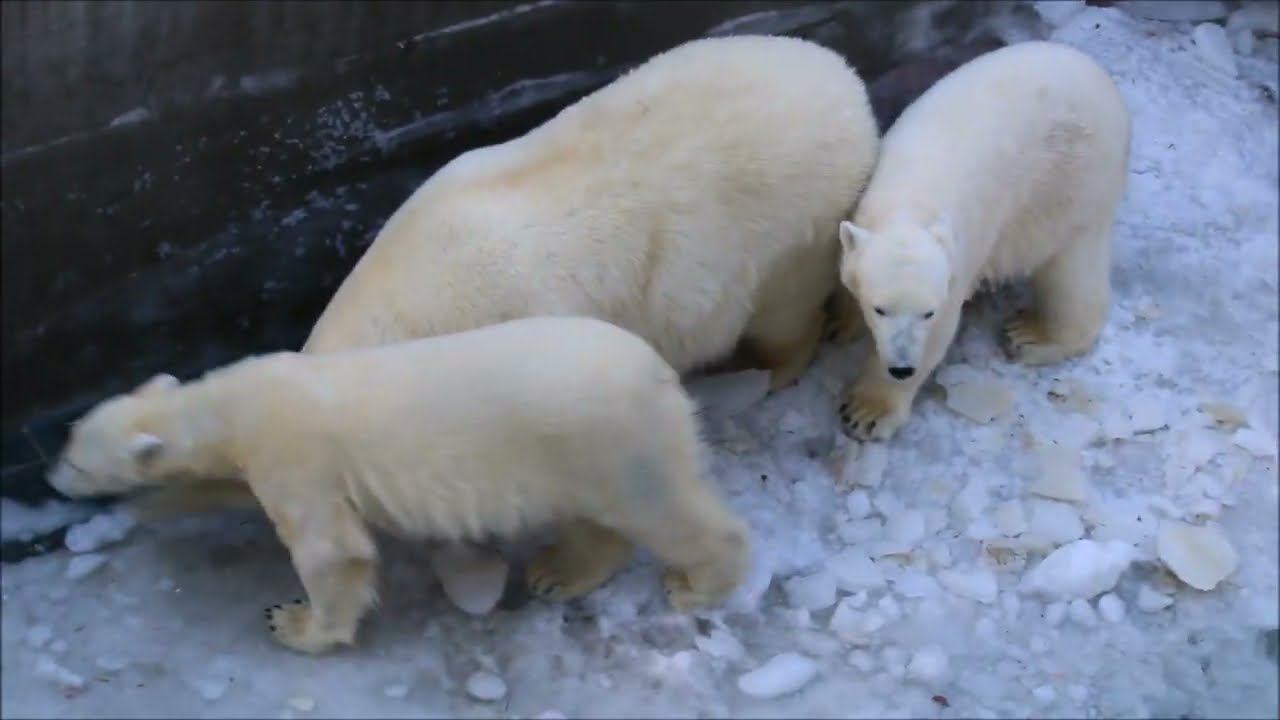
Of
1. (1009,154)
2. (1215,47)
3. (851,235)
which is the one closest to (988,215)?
(1009,154)

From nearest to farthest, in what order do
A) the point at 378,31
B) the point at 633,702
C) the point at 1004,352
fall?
the point at 633,702 → the point at 378,31 → the point at 1004,352

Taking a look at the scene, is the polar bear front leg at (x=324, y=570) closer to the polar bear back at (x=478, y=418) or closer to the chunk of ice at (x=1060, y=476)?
the polar bear back at (x=478, y=418)

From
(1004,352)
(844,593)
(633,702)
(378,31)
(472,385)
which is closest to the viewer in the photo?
(472,385)

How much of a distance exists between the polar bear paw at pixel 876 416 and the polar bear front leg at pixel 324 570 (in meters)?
1.10

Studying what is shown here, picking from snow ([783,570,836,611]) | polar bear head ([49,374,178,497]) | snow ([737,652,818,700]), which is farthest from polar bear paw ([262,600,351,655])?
snow ([783,570,836,611])

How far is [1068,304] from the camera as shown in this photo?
3.27m

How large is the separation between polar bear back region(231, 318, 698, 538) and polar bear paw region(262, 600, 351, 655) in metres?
0.27

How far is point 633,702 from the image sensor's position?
102 inches

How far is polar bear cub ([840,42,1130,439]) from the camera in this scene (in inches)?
109

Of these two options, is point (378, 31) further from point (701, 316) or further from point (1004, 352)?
point (1004, 352)

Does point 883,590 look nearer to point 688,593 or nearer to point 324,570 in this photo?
point 688,593

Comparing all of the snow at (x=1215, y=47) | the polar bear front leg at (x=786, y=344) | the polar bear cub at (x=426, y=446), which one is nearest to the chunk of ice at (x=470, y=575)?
the polar bear cub at (x=426, y=446)

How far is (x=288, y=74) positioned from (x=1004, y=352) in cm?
167

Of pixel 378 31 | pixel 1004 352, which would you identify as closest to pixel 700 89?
pixel 378 31
